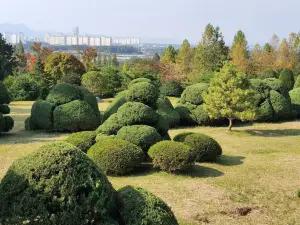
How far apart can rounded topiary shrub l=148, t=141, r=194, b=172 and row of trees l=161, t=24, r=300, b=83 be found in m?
26.8

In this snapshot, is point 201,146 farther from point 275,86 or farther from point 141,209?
point 275,86

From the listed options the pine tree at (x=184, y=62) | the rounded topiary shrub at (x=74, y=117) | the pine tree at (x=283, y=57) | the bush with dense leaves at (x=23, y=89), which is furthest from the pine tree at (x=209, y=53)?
the rounded topiary shrub at (x=74, y=117)

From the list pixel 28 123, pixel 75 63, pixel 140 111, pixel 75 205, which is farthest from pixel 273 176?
pixel 75 63

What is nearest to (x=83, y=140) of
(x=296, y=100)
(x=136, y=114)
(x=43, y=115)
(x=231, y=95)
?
(x=136, y=114)

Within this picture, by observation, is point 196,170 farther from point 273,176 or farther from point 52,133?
point 52,133

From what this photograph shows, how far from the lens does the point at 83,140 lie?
41.7ft

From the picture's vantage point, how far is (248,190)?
33.8ft

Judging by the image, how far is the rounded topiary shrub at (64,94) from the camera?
18.8 meters

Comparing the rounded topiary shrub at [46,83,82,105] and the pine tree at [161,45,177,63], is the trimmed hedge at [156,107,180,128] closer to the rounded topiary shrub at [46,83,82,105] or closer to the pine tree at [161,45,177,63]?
the rounded topiary shrub at [46,83,82,105]

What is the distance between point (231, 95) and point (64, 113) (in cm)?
825

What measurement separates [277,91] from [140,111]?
13691 millimetres

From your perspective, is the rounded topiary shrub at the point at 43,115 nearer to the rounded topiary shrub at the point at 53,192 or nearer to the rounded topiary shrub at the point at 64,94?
the rounded topiary shrub at the point at 64,94

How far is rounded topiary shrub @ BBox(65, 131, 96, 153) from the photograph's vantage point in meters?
12.5

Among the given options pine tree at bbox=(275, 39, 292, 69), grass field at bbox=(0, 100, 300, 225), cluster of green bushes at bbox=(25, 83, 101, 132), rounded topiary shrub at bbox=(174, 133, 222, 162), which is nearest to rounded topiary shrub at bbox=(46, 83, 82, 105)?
cluster of green bushes at bbox=(25, 83, 101, 132)
